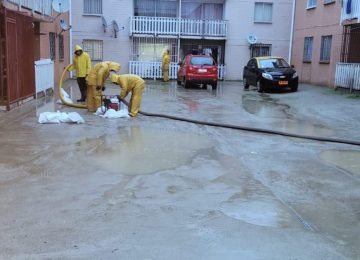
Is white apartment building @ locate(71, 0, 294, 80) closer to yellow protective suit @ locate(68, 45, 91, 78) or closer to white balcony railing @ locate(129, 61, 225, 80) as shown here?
white balcony railing @ locate(129, 61, 225, 80)

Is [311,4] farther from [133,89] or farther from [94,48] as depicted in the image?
[133,89]

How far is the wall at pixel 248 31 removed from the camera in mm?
29266

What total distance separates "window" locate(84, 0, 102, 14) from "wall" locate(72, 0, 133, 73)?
258mm

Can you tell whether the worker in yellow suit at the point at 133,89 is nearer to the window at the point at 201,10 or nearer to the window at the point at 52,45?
the window at the point at 52,45

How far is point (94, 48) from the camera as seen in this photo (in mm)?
28625

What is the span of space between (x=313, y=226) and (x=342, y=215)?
0.57m

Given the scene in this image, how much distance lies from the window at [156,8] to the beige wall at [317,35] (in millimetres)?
7556

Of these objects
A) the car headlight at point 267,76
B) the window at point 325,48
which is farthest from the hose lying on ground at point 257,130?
the window at point 325,48

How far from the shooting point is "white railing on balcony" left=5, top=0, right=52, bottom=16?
13.0m

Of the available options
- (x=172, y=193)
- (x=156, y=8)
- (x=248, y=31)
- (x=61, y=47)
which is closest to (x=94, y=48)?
(x=61, y=47)

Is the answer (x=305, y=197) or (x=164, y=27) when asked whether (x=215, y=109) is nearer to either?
(x=305, y=197)

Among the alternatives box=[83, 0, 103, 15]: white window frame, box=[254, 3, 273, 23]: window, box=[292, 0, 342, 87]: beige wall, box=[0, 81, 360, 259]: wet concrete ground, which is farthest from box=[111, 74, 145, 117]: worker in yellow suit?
box=[254, 3, 273, 23]: window

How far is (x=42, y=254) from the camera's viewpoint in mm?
4008

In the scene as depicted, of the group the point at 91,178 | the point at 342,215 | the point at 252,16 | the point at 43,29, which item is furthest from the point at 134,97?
the point at 252,16
